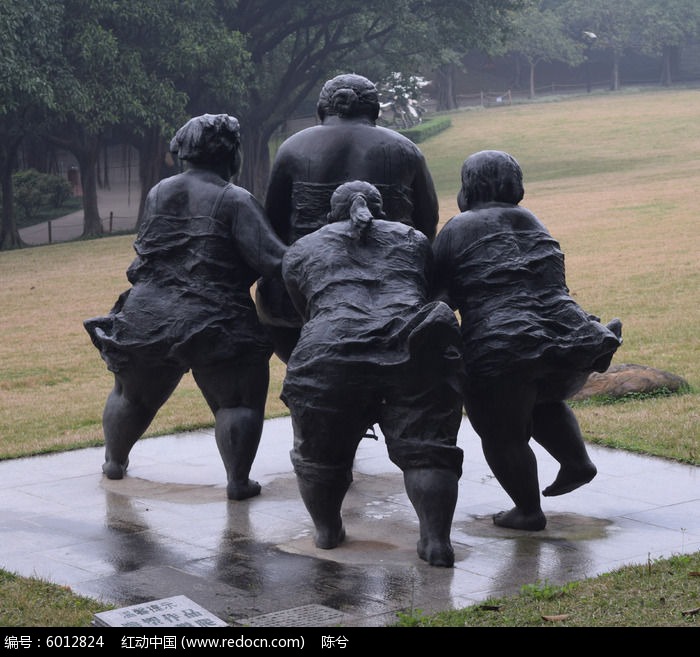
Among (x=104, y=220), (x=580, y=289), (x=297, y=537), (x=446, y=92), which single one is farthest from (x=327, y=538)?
(x=446, y=92)

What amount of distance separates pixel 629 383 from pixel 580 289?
7477 mm

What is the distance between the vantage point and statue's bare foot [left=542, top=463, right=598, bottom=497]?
6.94 metres

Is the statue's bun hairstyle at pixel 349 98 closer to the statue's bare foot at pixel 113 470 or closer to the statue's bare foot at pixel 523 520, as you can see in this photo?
the statue's bare foot at pixel 523 520

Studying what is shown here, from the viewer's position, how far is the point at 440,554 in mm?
6062

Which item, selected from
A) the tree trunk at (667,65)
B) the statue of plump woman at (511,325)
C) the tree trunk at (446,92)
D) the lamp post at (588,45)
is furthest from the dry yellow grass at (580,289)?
the tree trunk at (667,65)

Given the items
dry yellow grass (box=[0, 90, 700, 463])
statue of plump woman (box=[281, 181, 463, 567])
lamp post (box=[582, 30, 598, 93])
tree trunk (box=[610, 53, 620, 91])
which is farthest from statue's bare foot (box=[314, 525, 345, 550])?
tree trunk (box=[610, 53, 620, 91])

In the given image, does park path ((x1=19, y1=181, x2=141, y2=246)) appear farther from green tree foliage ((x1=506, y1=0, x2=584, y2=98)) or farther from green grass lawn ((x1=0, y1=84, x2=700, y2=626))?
green tree foliage ((x1=506, y1=0, x2=584, y2=98))

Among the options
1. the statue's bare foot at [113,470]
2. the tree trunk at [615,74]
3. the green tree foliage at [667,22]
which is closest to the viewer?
the statue's bare foot at [113,470]

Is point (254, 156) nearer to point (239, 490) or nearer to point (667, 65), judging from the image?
point (239, 490)

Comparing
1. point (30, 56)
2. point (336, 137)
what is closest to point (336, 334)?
point (336, 137)

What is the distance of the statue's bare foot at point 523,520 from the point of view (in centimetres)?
671

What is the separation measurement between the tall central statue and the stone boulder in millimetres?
3398
